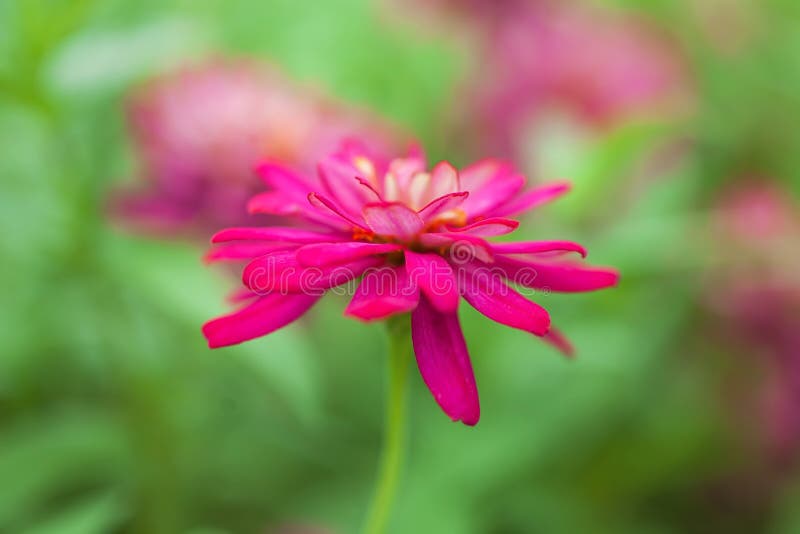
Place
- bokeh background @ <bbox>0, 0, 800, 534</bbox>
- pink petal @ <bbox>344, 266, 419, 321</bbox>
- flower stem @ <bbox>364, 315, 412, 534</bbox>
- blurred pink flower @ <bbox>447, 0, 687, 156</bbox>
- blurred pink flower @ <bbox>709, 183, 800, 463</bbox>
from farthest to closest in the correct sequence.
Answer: blurred pink flower @ <bbox>447, 0, 687, 156</bbox>
blurred pink flower @ <bbox>709, 183, 800, 463</bbox>
bokeh background @ <bbox>0, 0, 800, 534</bbox>
flower stem @ <bbox>364, 315, 412, 534</bbox>
pink petal @ <bbox>344, 266, 419, 321</bbox>

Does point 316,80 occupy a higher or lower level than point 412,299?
higher

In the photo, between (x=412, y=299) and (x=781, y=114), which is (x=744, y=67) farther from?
(x=412, y=299)

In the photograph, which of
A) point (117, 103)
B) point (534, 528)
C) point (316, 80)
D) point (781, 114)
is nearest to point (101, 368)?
point (117, 103)

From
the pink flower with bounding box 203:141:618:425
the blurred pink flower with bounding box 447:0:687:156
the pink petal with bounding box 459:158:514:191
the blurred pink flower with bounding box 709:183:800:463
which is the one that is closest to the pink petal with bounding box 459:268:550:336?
the pink flower with bounding box 203:141:618:425

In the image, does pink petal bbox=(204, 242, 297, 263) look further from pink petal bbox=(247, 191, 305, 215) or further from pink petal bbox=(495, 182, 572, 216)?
pink petal bbox=(495, 182, 572, 216)

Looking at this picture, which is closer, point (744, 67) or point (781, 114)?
point (781, 114)

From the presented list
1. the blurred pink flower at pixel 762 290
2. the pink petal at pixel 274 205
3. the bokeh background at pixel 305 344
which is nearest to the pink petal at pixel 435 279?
the pink petal at pixel 274 205
